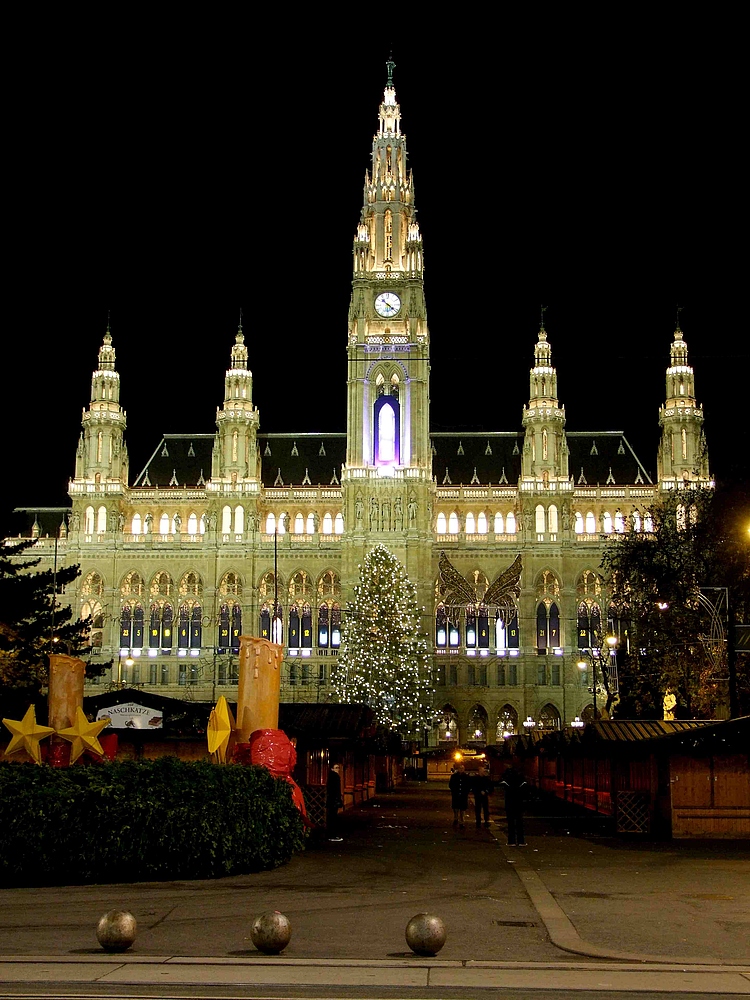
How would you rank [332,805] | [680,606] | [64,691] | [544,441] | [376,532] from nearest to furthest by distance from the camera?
[64,691]
[332,805]
[680,606]
[376,532]
[544,441]

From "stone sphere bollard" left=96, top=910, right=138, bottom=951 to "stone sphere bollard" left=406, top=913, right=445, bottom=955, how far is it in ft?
9.61

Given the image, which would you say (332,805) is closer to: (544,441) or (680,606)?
(680,606)

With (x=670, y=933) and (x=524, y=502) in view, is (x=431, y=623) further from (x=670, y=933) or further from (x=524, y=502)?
(x=670, y=933)

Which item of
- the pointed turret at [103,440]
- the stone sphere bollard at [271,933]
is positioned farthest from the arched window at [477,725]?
the stone sphere bollard at [271,933]

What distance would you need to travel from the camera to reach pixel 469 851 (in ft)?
A: 83.3

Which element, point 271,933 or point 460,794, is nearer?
point 271,933

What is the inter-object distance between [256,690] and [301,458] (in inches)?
3191

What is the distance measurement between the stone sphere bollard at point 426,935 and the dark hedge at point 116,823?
7.18 meters

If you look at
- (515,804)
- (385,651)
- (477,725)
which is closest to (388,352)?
(385,651)

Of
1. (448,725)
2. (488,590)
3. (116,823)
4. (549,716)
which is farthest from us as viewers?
(448,725)

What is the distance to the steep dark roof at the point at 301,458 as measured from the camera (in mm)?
102312

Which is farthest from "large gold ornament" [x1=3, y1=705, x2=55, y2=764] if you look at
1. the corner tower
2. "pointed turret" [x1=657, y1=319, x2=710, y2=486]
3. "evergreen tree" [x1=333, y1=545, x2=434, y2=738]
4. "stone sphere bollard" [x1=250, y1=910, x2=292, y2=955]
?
"pointed turret" [x1=657, y1=319, x2=710, y2=486]

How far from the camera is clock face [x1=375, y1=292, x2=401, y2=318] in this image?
94.4 metres

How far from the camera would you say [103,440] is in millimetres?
97125
